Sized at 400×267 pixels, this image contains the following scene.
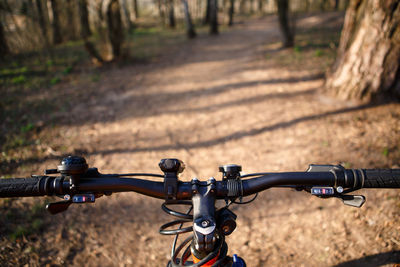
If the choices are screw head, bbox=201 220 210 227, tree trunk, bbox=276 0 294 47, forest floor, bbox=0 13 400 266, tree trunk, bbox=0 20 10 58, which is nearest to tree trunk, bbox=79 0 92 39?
forest floor, bbox=0 13 400 266

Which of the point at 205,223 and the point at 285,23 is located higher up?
the point at 285,23

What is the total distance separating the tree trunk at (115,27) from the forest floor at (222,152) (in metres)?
1.48

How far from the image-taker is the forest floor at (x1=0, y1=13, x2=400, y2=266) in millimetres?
3271

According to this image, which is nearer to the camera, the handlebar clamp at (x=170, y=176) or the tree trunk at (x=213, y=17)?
the handlebar clamp at (x=170, y=176)

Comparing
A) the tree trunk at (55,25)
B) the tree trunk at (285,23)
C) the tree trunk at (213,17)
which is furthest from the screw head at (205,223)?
the tree trunk at (213,17)

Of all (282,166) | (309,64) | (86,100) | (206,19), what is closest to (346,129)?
(282,166)

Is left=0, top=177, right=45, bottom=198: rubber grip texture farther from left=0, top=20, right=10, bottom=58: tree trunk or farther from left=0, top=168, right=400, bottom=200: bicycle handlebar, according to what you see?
left=0, top=20, right=10, bottom=58: tree trunk

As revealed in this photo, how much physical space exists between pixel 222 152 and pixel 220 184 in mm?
3500

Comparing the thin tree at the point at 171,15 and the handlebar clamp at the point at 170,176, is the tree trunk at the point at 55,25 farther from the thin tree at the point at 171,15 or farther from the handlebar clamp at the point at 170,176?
the handlebar clamp at the point at 170,176

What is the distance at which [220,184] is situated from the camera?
1.47 metres

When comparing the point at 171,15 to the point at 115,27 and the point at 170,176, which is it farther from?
the point at 170,176

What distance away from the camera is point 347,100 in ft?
18.6

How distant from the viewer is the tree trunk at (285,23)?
31.7ft

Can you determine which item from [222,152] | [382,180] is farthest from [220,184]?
[222,152]
